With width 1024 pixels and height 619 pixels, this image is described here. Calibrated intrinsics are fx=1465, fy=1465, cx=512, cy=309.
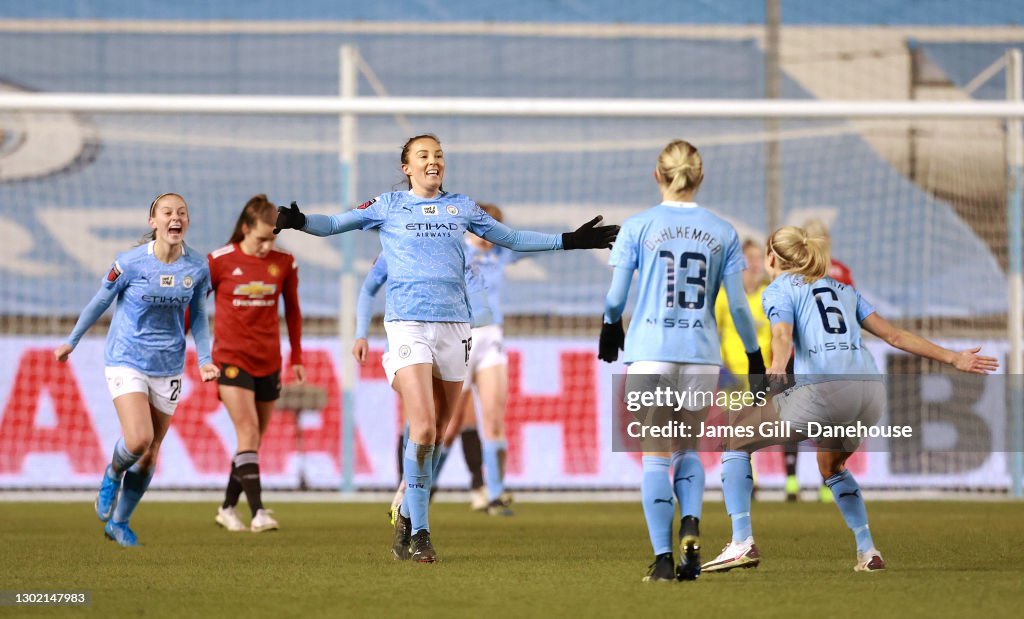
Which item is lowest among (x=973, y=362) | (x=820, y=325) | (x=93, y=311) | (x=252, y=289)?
(x=973, y=362)

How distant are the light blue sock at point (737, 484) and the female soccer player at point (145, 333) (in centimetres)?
307

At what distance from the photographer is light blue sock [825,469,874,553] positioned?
21.7 feet

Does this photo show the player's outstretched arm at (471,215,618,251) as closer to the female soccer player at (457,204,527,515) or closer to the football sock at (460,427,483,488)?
the female soccer player at (457,204,527,515)

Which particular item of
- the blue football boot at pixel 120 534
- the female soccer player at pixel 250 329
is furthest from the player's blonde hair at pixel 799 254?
the blue football boot at pixel 120 534

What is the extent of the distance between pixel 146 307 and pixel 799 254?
375 centimetres

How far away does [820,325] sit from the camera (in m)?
6.61

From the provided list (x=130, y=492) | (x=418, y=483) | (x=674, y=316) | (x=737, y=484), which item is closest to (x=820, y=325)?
(x=737, y=484)

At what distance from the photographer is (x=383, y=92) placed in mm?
20922

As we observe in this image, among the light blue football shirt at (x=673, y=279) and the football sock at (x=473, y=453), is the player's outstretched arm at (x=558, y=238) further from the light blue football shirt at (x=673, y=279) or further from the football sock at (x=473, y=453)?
the football sock at (x=473, y=453)

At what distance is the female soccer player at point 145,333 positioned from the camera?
8.23 metres

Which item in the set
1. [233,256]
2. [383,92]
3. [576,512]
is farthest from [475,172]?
[233,256]

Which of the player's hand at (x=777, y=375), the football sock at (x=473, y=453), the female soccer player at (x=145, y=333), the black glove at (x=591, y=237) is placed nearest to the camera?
the player's hand at (x=777, y=375)

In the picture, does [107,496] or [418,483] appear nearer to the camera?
[418,483]

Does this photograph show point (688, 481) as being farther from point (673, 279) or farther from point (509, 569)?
point (509, 569)
